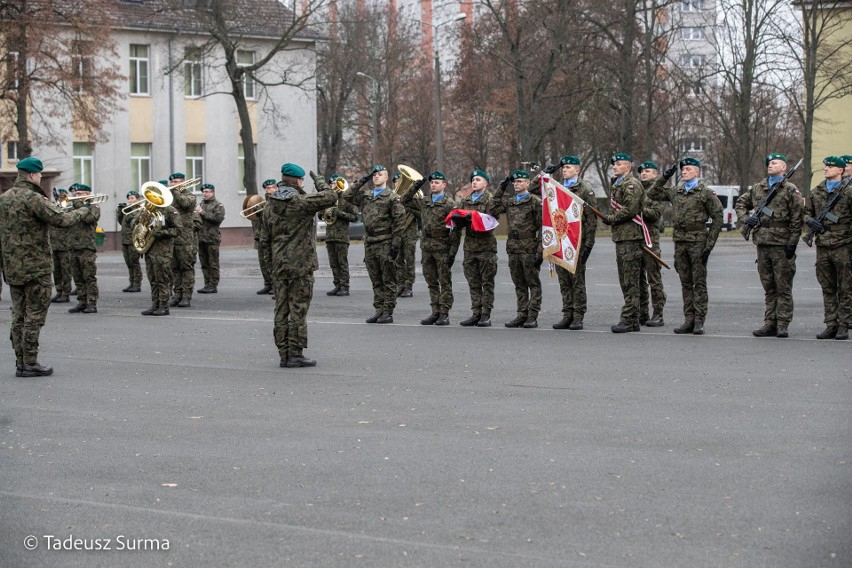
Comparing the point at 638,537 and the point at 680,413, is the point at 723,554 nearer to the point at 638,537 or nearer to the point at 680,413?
the point at 638,537

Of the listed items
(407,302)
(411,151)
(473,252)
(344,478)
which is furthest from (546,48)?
(344,478)

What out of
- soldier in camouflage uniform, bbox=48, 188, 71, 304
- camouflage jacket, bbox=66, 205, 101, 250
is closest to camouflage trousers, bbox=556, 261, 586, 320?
camouflage jacket, bbox=66, 205, 101, 250

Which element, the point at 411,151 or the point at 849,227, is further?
the point at 411,151

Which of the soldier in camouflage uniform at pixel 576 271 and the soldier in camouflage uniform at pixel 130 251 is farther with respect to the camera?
the soldier in camouflage uniform at pixel 130 251

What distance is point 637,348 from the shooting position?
43.6 ft

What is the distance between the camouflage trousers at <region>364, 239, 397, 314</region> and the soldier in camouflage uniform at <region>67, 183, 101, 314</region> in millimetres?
4727

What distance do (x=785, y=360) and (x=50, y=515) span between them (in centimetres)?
777

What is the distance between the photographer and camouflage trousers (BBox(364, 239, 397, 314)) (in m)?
16.5

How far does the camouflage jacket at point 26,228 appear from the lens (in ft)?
38.7

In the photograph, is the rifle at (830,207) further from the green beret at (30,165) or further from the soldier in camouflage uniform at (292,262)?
the green beret at (30,165)

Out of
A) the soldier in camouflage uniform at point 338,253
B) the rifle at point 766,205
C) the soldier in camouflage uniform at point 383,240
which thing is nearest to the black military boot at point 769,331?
the rifle at point 766,205

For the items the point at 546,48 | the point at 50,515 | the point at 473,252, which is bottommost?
the point at 50,515

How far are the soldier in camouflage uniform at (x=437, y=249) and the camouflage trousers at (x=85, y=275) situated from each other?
5589 millimetres

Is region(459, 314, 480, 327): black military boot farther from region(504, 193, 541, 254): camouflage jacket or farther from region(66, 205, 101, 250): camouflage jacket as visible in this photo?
region(66, 205, 101, 250): camouflage jacket
